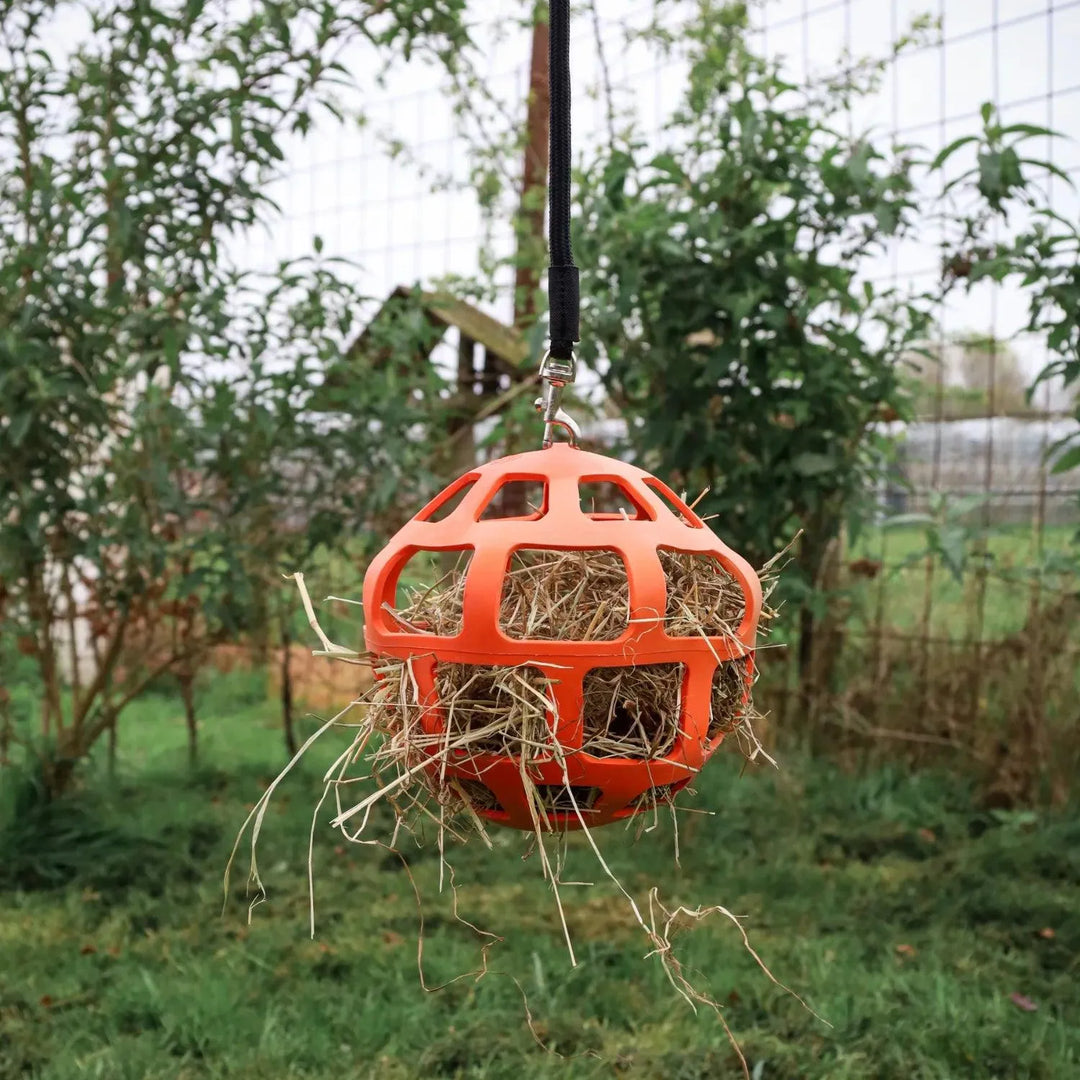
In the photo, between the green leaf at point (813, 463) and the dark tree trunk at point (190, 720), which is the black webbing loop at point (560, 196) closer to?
the green leaf at point (813, 463)

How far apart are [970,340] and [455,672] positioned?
3.62m

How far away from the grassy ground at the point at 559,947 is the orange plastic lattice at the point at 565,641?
3.35 feet

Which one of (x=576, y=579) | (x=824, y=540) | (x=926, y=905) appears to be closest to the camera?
(x=576, y=579)

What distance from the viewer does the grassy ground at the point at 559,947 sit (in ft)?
8.00

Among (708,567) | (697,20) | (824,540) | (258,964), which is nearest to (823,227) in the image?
(824,540)

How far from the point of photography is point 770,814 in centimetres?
396

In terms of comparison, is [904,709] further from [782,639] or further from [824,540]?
[824,540]

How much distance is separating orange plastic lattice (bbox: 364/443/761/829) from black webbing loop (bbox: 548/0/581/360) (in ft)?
0.42

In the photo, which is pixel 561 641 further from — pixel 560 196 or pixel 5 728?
pixel 5 728

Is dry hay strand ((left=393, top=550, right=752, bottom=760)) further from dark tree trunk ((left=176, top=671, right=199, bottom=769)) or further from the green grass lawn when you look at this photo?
dark tree trunk ((left=176, top=671, right=199, bottom=769))

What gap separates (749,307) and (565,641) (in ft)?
7.34

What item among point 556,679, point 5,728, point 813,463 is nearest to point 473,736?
point 556,679

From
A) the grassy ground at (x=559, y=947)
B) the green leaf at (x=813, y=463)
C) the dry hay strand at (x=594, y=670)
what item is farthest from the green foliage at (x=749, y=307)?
the dry hay strand at (x=594, y=670)

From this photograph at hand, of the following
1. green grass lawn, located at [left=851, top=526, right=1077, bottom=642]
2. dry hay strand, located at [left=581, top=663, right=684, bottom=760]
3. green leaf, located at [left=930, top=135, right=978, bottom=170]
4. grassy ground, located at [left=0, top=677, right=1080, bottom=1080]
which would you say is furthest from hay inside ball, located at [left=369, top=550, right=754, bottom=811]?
green grass lawn, located at [left=851, top=526, right=1077, bottom=642]
